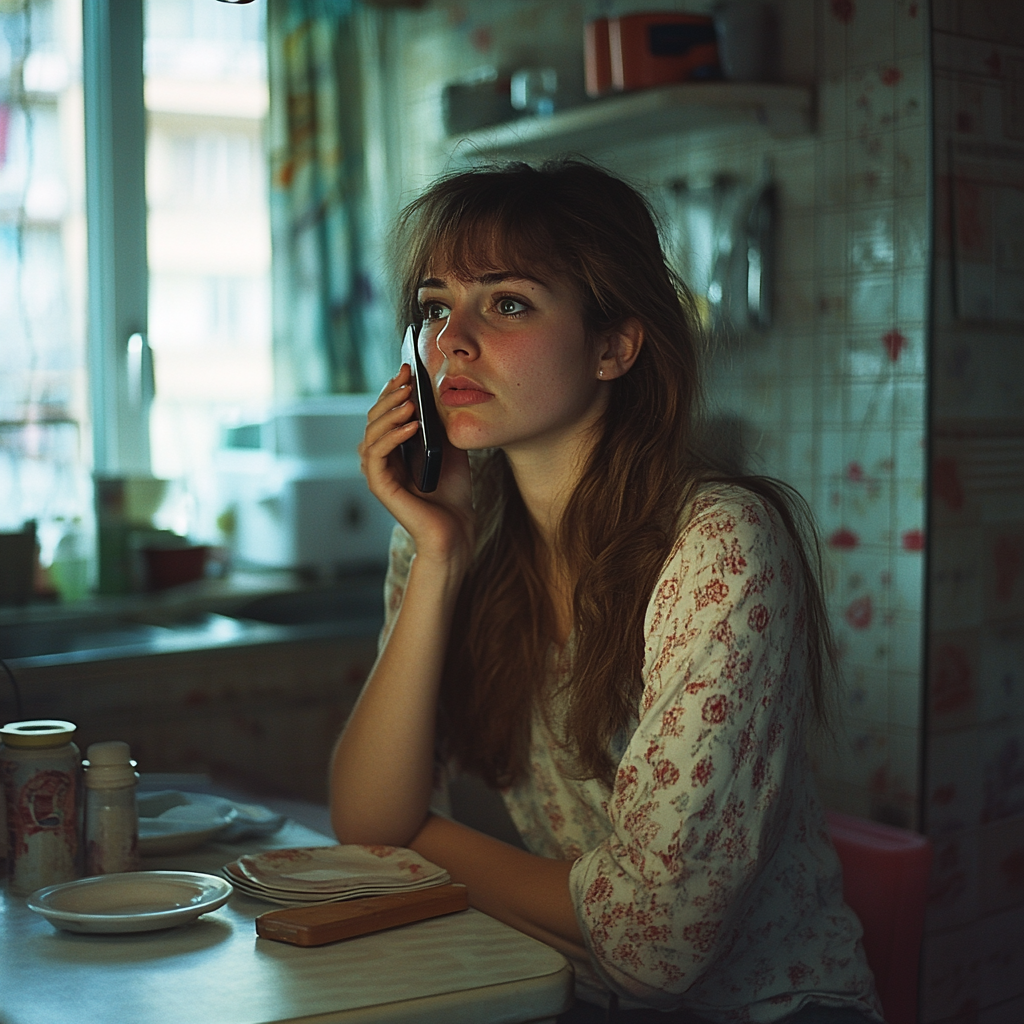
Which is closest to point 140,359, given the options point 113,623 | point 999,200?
point 113,623

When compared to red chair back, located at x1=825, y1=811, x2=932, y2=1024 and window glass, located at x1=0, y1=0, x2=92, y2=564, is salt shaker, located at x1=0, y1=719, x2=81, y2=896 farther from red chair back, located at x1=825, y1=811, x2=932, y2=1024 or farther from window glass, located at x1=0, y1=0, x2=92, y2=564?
window glass, located at x1=0, y1=0, x2=92, y2=564

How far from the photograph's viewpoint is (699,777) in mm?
1092

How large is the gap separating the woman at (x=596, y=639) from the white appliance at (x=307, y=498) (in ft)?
3.65

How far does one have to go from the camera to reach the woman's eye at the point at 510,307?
132 cm

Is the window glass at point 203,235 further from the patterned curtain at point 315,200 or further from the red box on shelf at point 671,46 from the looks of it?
the red box on shelf at point 671,46

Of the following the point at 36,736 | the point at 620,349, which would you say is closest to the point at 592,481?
the point at 620,349

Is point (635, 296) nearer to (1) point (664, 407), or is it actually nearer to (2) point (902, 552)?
(1) point (664, 407)

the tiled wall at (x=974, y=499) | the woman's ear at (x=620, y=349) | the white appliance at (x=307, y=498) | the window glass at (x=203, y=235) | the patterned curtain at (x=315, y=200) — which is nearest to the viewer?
the woman's ear at (x=620, y=349)

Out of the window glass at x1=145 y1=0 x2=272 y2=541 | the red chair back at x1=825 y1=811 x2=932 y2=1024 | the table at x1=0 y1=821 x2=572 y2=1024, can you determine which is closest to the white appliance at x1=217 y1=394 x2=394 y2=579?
the window glass at x1=145 y1=0 x2=272 y2=541

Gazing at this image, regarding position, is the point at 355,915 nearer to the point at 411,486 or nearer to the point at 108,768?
the point at 108,768

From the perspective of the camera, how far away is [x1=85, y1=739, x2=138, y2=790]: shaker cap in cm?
114

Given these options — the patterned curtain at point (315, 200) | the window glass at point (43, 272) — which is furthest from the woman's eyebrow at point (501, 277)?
the patterned curtain at point (315, 200)

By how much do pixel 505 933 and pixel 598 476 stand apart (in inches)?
20.8

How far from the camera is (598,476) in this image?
1.38 meters
